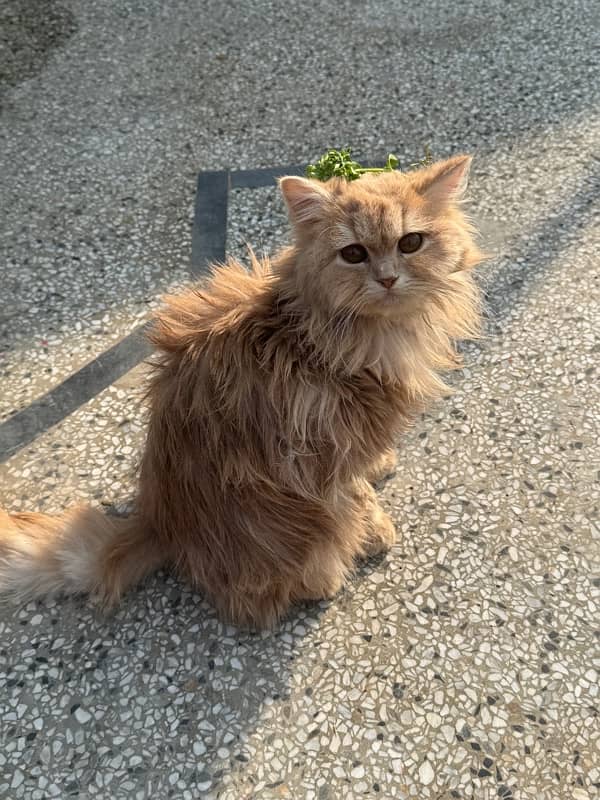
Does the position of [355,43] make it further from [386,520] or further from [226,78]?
[386,520]

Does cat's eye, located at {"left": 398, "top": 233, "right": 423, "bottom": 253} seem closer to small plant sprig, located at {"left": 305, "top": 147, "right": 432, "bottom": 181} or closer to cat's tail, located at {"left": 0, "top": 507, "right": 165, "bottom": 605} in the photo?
small plant sprig, located at {"left": 305, "top": 147, "right": 432, "bottom": 181}

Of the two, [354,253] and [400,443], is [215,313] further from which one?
[400,443]

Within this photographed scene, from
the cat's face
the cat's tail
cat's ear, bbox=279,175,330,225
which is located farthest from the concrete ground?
cat's ear, bbox=279,175,330,225

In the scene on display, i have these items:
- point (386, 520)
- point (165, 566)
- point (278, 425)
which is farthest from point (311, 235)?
point (165, 566)

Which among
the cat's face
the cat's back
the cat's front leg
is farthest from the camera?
the cat's front leg

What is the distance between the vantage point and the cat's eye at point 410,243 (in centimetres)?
143

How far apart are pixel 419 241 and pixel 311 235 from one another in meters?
0.24

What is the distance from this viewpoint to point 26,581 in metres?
1.81

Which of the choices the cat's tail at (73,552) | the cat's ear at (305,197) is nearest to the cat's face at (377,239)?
the cat's ear at (305,197)

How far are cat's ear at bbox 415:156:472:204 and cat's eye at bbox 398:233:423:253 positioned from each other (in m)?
0.10

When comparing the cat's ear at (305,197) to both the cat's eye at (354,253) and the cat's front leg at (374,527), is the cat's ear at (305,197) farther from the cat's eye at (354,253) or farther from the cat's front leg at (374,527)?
the cat's front leg at (374,527)

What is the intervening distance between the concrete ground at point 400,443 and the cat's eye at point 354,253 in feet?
3.10

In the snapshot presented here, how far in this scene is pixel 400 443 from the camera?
225 centimetres

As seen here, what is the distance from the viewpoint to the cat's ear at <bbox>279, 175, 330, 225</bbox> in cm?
141
